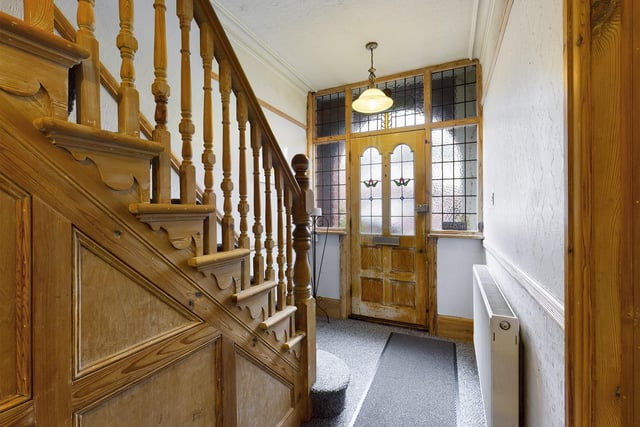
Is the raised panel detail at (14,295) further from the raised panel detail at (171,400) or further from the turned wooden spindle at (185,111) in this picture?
the turned wooden spindle at (185,111)

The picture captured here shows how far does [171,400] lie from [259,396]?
532mm

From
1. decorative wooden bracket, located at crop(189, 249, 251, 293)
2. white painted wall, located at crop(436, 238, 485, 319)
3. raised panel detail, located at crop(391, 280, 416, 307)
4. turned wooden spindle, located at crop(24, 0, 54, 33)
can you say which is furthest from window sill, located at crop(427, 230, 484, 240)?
turned wooden spindle, located at crop(24, 0, 54, 33)

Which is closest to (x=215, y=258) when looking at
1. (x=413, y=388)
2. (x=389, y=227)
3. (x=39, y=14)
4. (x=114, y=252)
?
(x=114, y=252)

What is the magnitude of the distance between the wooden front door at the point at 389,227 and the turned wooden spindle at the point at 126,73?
277 centimetres

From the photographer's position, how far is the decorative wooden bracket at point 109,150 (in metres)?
0.67

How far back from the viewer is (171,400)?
3.20 feet

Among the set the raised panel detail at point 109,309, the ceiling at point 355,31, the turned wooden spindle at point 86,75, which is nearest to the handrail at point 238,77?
the turned wooden spindle at point 86,75

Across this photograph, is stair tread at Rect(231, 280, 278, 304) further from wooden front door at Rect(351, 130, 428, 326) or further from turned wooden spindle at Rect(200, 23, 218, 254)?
wooden front door at Rect(351, 130, 428, 326)

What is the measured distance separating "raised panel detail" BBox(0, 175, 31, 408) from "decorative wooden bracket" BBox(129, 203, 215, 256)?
0.24m

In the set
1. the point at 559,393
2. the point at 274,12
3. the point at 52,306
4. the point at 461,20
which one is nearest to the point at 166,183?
the point at 52,306

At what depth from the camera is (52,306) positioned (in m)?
0.67

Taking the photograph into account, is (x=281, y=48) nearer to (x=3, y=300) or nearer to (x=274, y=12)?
(x=274, y=12)

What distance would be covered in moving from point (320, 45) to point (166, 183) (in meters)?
2.34

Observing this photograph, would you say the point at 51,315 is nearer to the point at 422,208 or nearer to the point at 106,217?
the point at 106,217
